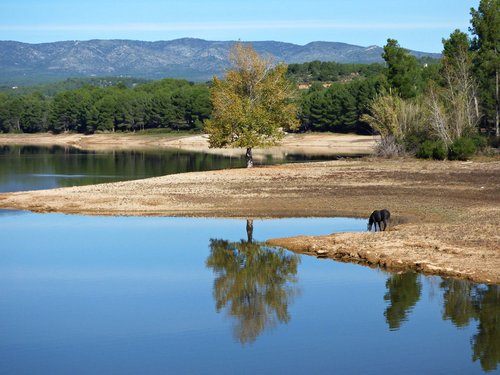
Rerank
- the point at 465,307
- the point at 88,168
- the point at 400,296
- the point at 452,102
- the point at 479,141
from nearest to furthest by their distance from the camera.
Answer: the point at 465,307
the point at 400,296
the point at 479,141
the point at 452,102
the point at 88,168

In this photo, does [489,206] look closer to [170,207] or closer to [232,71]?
[170,207]

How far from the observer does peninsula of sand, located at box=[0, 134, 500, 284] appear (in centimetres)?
2595

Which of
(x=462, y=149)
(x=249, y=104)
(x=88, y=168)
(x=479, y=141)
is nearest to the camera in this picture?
(x=249, y=104)

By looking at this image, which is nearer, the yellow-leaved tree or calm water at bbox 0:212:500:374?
calm water at bbox 0:212:500:374

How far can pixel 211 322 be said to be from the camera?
20266 millimetres

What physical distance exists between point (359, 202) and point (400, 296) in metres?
16.2

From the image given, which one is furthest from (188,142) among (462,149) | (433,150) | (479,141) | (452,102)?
(462,149)

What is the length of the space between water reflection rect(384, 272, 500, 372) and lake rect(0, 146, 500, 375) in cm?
3

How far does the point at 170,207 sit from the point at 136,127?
109 m

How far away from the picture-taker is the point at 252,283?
24.4 m

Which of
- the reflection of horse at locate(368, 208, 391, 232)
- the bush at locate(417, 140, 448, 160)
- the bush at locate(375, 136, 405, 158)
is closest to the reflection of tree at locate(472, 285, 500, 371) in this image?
the reflection of horse at locate(368, 208, 391, 232)

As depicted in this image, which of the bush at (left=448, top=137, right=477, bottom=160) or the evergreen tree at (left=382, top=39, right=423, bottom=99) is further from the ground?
the evergreen tree at (left=382, top=39, right=423, bottom=99)

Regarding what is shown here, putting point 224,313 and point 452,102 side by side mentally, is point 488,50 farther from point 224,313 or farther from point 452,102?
point 224,313

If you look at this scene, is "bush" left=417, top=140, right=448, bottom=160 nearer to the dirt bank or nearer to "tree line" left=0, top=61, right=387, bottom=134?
the dirt bank
